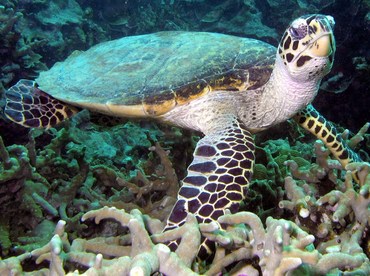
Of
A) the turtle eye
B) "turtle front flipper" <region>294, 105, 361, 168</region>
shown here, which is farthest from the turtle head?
"turtle front flipper" <region>294, 105, 361, 168</region>

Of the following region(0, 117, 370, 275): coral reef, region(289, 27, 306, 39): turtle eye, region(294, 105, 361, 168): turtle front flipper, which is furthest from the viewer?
region(294, 105, 361, 168): turtle front flipper

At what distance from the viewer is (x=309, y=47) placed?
238cm

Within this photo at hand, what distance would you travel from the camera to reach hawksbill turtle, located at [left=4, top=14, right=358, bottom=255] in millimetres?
2203

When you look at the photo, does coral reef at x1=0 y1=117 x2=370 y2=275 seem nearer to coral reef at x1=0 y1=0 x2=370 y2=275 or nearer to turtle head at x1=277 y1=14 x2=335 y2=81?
coral reef at x1=0 y1=0 x2=370 y2=275

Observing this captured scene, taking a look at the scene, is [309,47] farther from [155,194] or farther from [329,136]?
[155,194]

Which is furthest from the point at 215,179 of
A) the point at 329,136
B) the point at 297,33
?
the point at 329,136

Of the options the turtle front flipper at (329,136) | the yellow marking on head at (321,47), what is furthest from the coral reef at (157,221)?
the yellow marking on head at (321,47)

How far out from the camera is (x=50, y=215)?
289cm

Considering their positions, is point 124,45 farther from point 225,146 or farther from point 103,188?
point 225,146

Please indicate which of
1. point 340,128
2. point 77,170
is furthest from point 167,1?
point 77,170

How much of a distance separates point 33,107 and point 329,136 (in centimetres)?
318

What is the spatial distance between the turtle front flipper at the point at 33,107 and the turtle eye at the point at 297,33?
8.01 feet

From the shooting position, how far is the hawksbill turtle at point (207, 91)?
2.20 meters

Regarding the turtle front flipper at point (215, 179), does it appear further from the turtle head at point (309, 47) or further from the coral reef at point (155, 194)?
the turtle head at point (309, 47)
